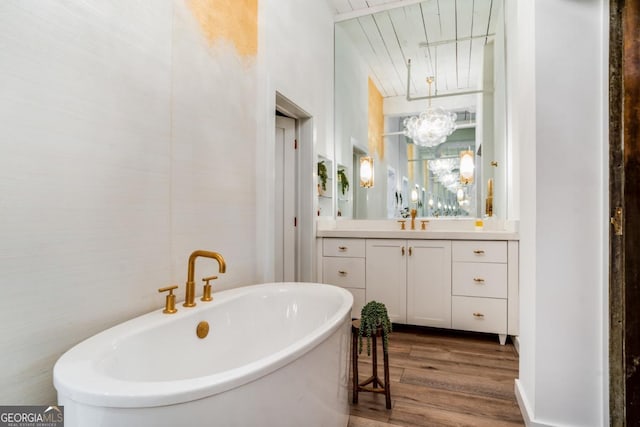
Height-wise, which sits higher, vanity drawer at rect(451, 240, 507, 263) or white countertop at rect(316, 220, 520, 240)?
white countertop at rect(316, 220, 520, 240)

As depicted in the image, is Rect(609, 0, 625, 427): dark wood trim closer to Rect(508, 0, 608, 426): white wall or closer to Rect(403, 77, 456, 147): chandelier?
Rect(508, 0, 608, 426): white wall

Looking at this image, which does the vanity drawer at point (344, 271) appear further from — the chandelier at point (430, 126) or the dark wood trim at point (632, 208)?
the dark wood trim at point (632, 208)

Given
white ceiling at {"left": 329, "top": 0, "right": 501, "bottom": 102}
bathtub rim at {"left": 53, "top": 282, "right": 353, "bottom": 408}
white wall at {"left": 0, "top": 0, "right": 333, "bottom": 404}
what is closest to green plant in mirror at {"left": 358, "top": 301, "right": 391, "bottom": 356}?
bathtub rim at {"left": 53, "top": 282, "right": 353, "bottom": 408}

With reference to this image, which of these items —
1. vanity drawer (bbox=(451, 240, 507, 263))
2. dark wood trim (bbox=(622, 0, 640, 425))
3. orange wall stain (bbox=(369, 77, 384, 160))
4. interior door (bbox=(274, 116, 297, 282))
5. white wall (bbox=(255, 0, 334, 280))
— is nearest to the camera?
dark wood trim (bbox=(622, 0, 640, 425))

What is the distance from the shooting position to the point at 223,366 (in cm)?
155

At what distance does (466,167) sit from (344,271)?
1.48 meters

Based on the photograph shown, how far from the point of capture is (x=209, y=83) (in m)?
1.83

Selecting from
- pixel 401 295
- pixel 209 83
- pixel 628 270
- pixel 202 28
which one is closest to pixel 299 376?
pixel 628 270

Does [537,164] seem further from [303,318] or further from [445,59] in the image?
[445,59]

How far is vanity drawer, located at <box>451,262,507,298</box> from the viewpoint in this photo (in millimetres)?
2567

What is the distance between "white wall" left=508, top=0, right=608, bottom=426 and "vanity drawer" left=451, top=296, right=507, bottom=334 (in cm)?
120

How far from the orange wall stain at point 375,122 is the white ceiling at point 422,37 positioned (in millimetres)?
85

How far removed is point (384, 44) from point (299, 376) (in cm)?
338

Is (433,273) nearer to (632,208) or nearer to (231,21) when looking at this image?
(632,208)
